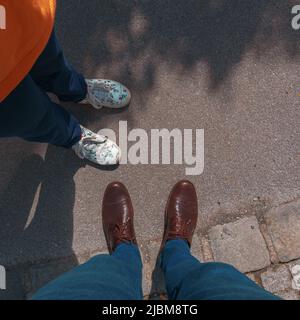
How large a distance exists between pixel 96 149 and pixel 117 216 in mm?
430

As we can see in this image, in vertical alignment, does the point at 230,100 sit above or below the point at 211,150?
above

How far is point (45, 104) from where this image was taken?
179 cm

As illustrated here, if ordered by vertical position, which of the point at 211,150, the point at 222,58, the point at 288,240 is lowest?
the point at 288,240

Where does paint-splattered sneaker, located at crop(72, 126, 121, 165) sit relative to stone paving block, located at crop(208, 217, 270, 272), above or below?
above

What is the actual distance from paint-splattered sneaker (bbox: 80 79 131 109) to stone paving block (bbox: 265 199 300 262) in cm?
115

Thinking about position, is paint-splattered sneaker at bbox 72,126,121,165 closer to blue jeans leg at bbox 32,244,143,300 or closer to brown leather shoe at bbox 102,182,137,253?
brown leather shoe at bbox 102,182,137,253

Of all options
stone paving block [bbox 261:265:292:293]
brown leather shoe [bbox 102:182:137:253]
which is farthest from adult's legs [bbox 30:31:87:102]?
stone paving block [bbox 261:265:292:293]

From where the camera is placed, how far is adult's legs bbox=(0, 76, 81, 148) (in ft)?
5.06

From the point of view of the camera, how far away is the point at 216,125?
97.3 inches

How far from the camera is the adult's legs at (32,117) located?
5.06 feet

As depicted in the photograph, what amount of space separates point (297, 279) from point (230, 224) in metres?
0.49

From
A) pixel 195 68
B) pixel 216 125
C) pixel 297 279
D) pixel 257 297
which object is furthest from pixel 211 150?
pixel 257 297

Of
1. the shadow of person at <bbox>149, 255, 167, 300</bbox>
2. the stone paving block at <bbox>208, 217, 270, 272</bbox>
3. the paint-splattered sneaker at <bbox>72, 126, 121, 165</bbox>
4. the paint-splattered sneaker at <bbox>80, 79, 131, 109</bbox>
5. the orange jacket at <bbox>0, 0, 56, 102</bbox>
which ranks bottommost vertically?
the shadow of person at <bbox>149, 255, 167, 300</bbox>
